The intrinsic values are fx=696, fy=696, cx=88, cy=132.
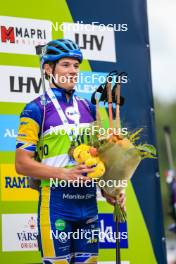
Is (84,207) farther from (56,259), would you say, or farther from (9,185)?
(9,185)

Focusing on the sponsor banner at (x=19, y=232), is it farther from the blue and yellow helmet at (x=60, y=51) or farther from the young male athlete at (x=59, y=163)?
the blue and yellow helmet at (x=60, y=51)

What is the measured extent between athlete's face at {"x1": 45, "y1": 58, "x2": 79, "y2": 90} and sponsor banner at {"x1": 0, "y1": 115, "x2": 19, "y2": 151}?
70cm

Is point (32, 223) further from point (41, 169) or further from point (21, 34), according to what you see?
point (21, 34)

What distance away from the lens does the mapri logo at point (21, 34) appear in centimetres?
517

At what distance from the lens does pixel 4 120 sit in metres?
5.11

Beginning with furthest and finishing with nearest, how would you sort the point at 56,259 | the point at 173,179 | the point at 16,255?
1. the point at 173,179
2. the point at 16,255
3. the point at 56,259

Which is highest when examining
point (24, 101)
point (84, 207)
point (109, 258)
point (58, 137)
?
point (24, 101)

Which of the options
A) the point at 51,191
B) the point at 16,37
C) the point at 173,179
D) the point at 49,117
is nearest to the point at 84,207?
the point at 51,191

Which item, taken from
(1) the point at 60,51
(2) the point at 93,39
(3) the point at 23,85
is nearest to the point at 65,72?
(1) the point at 60,51

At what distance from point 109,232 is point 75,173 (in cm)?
116

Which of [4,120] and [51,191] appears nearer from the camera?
[51,191]

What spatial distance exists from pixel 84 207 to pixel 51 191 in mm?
239

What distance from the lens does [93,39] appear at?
5.47 meters

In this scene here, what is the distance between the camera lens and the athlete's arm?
169 inches
